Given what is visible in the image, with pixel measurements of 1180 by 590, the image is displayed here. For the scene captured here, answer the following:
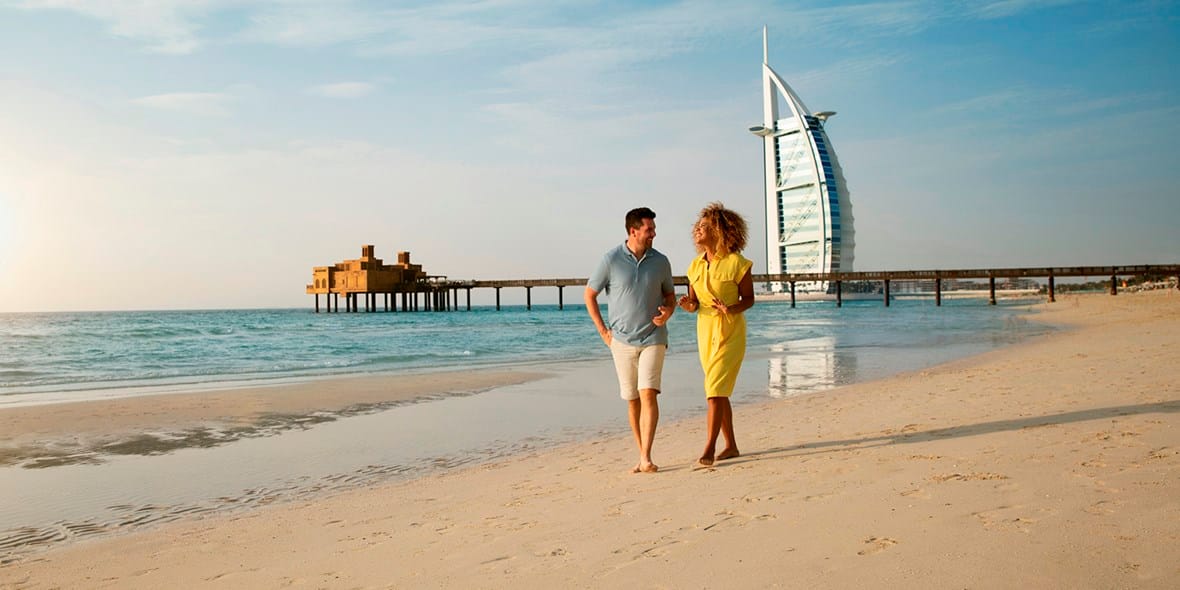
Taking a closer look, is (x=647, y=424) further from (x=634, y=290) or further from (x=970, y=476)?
(x=970, y=476)

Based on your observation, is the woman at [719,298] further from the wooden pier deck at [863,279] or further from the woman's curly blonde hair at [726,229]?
the wooden pier deck at [863,279]

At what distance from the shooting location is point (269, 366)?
15047 mm

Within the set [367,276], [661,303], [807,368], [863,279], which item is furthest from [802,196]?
[661,303]

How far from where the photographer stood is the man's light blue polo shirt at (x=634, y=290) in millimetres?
→ 4371

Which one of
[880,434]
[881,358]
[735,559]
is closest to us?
[735,559]

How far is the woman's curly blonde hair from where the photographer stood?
4.40 m

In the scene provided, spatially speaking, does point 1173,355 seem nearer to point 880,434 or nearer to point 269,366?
point 880,434

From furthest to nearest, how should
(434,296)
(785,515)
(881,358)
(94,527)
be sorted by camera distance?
(434,296) → (881,358) → (94,527) → (785,515)

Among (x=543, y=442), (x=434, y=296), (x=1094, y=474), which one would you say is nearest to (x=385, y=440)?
(x=543, y=442)

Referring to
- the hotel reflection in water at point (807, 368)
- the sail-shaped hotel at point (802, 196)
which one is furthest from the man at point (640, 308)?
the sail-shaped hotel at point (802, 196)

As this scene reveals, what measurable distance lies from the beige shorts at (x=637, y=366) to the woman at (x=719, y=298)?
0.27 meters

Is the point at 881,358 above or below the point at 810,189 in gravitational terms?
below

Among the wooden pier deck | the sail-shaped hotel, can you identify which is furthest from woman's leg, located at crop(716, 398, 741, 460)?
the sail-shaped hotel

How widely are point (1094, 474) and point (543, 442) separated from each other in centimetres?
377
